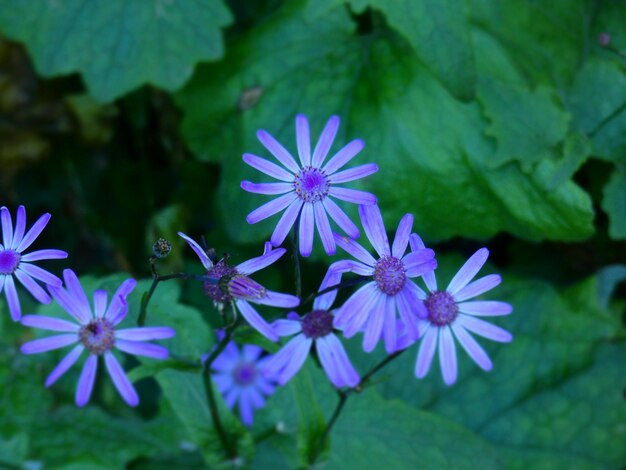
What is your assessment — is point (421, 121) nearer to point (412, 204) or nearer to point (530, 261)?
point (412, 204)

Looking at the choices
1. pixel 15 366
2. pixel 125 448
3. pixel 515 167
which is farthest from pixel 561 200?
pixel 15 366

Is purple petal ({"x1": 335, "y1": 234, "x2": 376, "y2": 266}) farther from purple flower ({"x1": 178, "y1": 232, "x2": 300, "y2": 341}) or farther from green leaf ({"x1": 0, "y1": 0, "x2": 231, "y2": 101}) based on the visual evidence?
green leaf ({"x1": 0, "y1": 0, "x2": 231, "y2": 101})

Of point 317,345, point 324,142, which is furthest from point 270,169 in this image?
point 317,345

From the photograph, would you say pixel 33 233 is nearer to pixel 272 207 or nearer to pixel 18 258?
pixel 18 258

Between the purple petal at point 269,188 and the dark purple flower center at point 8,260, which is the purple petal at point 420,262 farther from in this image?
the dark purple flower center at point 8,260

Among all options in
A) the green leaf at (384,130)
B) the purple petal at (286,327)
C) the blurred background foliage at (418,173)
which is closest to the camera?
the purple petal at (286,327)

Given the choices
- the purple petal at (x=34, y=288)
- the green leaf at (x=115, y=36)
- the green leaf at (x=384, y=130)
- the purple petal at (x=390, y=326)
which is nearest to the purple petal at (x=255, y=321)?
the purple petal at (x=390, y=326)

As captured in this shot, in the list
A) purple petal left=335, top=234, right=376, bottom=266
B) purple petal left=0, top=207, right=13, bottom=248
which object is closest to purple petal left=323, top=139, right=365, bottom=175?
purple petal left=335, top=234, right=376, bottom=266
